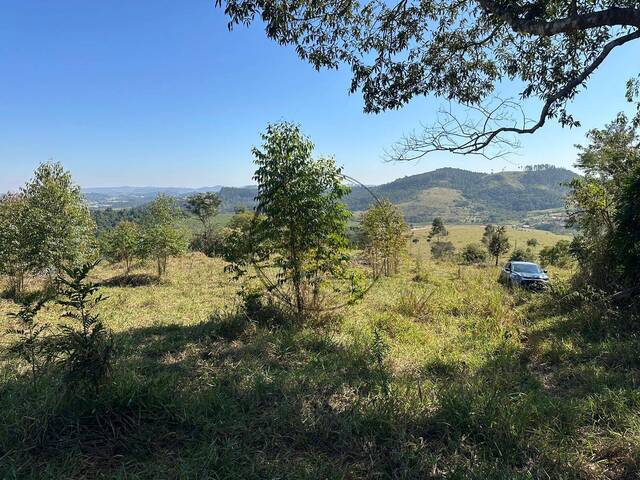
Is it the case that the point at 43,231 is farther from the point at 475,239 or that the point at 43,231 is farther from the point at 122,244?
the point at 475,239

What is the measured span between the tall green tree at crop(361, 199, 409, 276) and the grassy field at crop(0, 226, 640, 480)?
10211 millimetres

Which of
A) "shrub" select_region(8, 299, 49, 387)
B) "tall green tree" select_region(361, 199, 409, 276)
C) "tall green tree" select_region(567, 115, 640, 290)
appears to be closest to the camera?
"shrub" select_region(8, 299, 49, 387)

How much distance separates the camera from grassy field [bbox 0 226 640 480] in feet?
8.80

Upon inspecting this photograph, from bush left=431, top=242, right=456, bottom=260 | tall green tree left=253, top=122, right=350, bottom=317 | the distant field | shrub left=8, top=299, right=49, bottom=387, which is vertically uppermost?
tall green tree left=253, top=122, right=350, bottom=317

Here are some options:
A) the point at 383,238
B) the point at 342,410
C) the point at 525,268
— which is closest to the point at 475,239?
the point at 383,238

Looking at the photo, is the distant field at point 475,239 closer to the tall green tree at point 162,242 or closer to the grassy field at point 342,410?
the tall green tree at point 162,242

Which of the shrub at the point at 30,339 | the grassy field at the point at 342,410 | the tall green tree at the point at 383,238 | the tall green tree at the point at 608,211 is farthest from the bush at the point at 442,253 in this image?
the shrub at the point at 30,339

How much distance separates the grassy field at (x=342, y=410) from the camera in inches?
106

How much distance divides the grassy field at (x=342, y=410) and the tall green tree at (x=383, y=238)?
10.2 meters

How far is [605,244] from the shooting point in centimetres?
754

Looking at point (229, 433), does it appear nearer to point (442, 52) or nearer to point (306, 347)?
point (306, 347)

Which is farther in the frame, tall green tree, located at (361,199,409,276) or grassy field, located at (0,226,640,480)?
tall green tree, located at (361,199,409,276)

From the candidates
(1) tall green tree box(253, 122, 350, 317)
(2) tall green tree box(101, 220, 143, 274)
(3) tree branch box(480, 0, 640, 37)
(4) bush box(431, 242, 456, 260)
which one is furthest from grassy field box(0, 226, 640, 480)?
(4) bush box(431, 242, 456, 260)

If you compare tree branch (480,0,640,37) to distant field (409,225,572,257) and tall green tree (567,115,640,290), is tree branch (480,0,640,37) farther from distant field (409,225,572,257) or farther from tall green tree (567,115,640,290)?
distant field (409,225,572,257)
